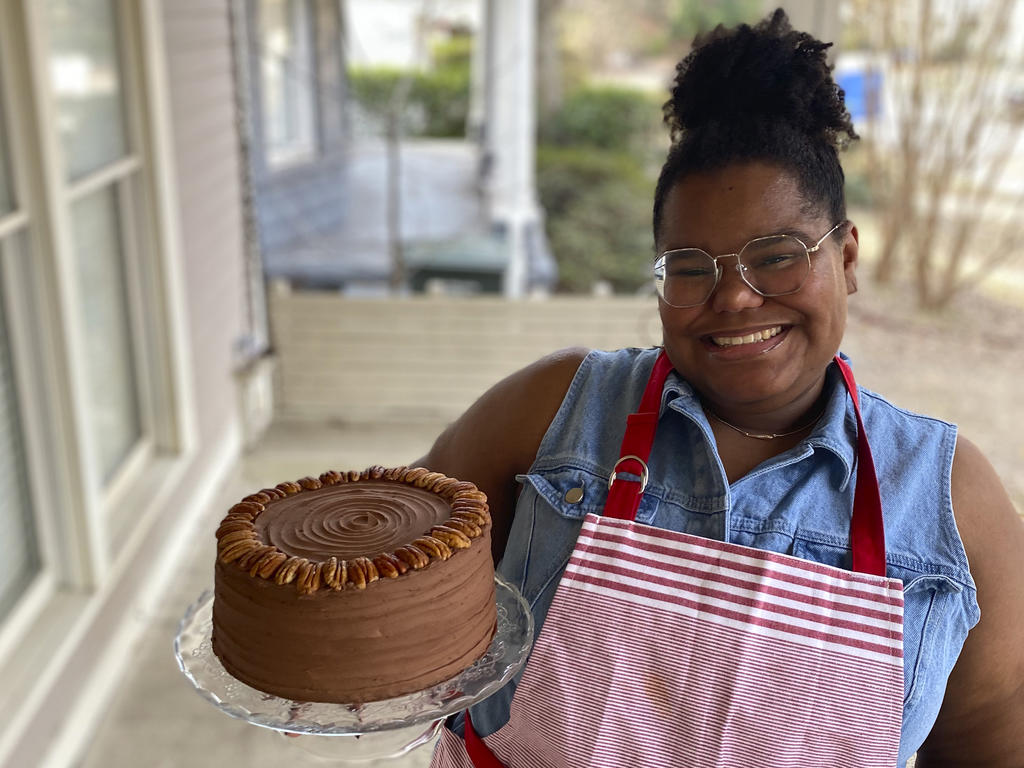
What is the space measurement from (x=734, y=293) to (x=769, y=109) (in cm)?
22

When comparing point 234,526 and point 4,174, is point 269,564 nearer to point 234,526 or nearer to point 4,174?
point 234,526

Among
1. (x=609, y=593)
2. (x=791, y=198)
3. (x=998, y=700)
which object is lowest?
(x=998, y=700)

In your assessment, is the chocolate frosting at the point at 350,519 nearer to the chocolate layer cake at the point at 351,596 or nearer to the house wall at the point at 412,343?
the chocolate layer cake at the point at 351,596

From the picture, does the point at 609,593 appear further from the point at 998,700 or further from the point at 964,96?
the point at 964,96

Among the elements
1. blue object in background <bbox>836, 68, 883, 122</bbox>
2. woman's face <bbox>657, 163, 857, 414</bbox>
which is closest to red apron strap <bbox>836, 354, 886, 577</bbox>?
woman's face <bbox>657, 163, 857, 414</bbox>

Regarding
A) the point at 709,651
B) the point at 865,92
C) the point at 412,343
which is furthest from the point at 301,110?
the point at 709,651

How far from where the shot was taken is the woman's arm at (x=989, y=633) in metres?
1.13

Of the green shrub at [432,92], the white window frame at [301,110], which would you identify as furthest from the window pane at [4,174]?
the green shrub at [432,92]

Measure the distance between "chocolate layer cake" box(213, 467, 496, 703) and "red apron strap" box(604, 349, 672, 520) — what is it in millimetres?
162

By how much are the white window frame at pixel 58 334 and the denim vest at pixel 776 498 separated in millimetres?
1776

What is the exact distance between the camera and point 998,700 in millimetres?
1174

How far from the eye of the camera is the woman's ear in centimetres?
121

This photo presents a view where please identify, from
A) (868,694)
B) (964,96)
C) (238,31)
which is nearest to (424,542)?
(868,694)

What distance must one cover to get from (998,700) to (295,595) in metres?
0.82
